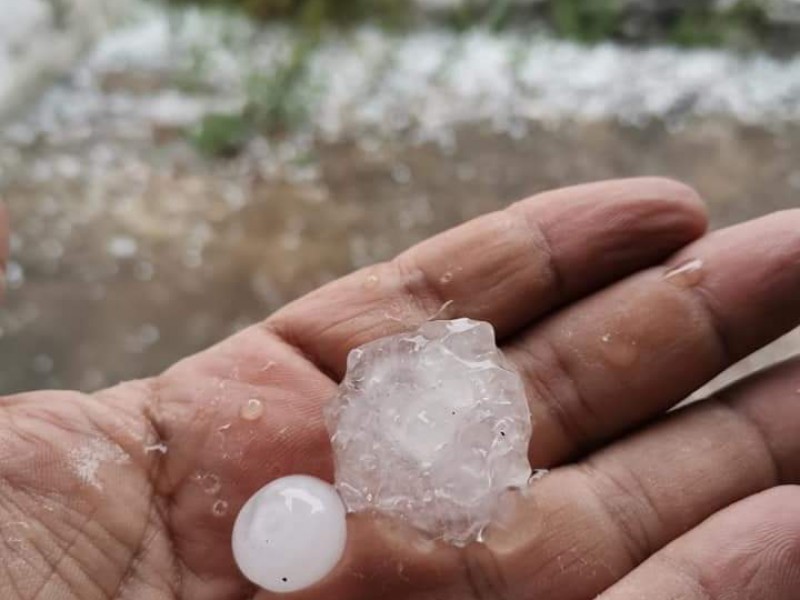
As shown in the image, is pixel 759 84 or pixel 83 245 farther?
pixel 759 84

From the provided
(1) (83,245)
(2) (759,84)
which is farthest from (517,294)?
(2) (759,84)

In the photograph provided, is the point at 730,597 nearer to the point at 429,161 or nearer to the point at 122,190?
the point at 429,161

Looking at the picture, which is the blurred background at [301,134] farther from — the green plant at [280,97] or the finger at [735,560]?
the finger at [735,560]

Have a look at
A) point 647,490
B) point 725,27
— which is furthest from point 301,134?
point 647,490

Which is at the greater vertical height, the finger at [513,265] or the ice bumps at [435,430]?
the finger at [513,265]

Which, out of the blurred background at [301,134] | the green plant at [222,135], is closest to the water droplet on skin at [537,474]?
the blurred background at [301,134]

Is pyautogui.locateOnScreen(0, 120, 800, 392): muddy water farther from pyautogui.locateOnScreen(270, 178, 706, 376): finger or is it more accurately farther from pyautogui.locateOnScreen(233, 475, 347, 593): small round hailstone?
pyautogui.locateOnScreen(233, 475, 347, 593): small round hailstone

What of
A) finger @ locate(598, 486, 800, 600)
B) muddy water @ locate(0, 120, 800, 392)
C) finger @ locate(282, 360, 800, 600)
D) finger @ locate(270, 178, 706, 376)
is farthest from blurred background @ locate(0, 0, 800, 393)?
finger @ locate(598, 486, 800, 600)
